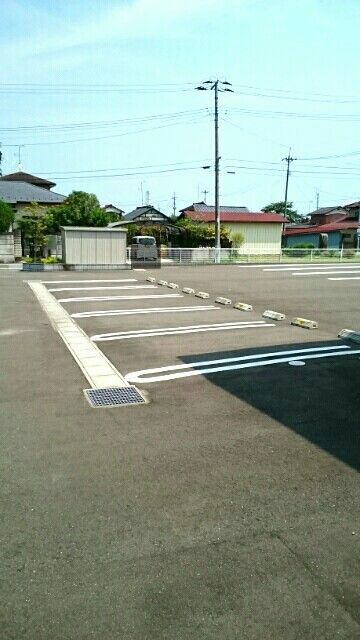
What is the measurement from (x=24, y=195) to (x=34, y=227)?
27.3 ft

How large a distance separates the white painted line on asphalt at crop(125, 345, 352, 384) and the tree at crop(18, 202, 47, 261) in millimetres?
23029

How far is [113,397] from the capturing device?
5238 millimetres

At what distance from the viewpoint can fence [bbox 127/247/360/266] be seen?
98.3 ft

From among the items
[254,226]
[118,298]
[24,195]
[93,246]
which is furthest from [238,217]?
[118,298]

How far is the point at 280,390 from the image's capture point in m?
5.48

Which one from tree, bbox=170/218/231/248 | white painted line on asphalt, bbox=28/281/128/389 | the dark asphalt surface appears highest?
tree, bbox=170/218/231/248

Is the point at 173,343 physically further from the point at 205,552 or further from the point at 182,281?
the point at 182,281

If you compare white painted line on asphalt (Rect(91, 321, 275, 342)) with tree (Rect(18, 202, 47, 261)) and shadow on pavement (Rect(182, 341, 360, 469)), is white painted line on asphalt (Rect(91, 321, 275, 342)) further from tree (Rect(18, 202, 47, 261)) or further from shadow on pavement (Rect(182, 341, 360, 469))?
tree (Rect(18, 202, 47, 261))

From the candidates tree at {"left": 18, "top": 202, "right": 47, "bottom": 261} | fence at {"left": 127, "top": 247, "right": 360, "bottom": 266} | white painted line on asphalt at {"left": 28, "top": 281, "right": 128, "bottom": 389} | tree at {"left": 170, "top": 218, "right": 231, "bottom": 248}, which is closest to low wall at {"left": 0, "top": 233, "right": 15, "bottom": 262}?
tree at {"left": 18, "top": 202, "right": 47, "bottom": 261}

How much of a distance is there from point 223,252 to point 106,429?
27470 millimetres

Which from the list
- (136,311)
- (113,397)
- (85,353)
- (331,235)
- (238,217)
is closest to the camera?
(113,397)

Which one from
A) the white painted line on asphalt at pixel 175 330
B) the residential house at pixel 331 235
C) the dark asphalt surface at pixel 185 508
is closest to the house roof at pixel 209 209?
the residential house at pixel 331 235

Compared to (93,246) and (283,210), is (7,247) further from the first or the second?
(283,210)

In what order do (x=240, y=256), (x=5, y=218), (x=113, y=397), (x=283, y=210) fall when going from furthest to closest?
1. (x=283, y=210)
2. (x=240, y=256)
3. (x=5, y=218)
4. (x=113, y=397)
